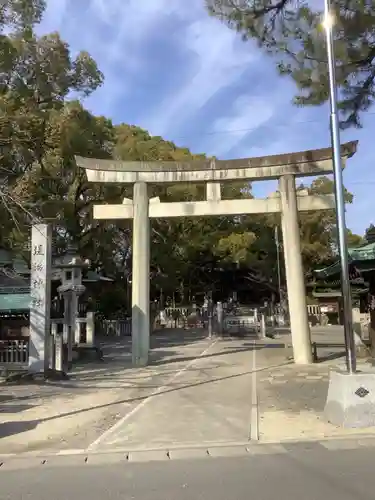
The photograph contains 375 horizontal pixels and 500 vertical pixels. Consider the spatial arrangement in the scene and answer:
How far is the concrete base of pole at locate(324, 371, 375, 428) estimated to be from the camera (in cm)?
775

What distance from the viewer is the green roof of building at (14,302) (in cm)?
1709

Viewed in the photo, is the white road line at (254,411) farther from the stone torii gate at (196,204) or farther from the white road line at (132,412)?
the stone torii gate at (196,204)

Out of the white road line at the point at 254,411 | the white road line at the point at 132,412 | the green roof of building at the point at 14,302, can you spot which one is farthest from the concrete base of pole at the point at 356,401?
the green roof of building at the point at 14,302

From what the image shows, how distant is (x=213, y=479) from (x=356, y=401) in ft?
10.4

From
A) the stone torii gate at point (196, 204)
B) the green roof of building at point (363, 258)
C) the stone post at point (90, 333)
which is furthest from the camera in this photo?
the stone post at point (90, 333)

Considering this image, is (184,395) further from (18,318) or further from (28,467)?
(18,318)

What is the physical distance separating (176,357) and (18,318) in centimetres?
580

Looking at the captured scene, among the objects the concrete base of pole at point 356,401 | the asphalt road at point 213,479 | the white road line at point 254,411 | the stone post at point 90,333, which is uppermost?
the stone post at point 90,333

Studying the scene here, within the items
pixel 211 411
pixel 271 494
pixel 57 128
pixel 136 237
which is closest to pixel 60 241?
pixel 57 128

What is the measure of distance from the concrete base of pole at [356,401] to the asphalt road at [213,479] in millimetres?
1124

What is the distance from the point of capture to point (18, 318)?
60.6 feet

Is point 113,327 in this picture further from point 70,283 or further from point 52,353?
point 52,353

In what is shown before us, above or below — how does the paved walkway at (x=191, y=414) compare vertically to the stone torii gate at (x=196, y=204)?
below

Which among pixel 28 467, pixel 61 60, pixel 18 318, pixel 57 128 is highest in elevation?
pixel 61 60
